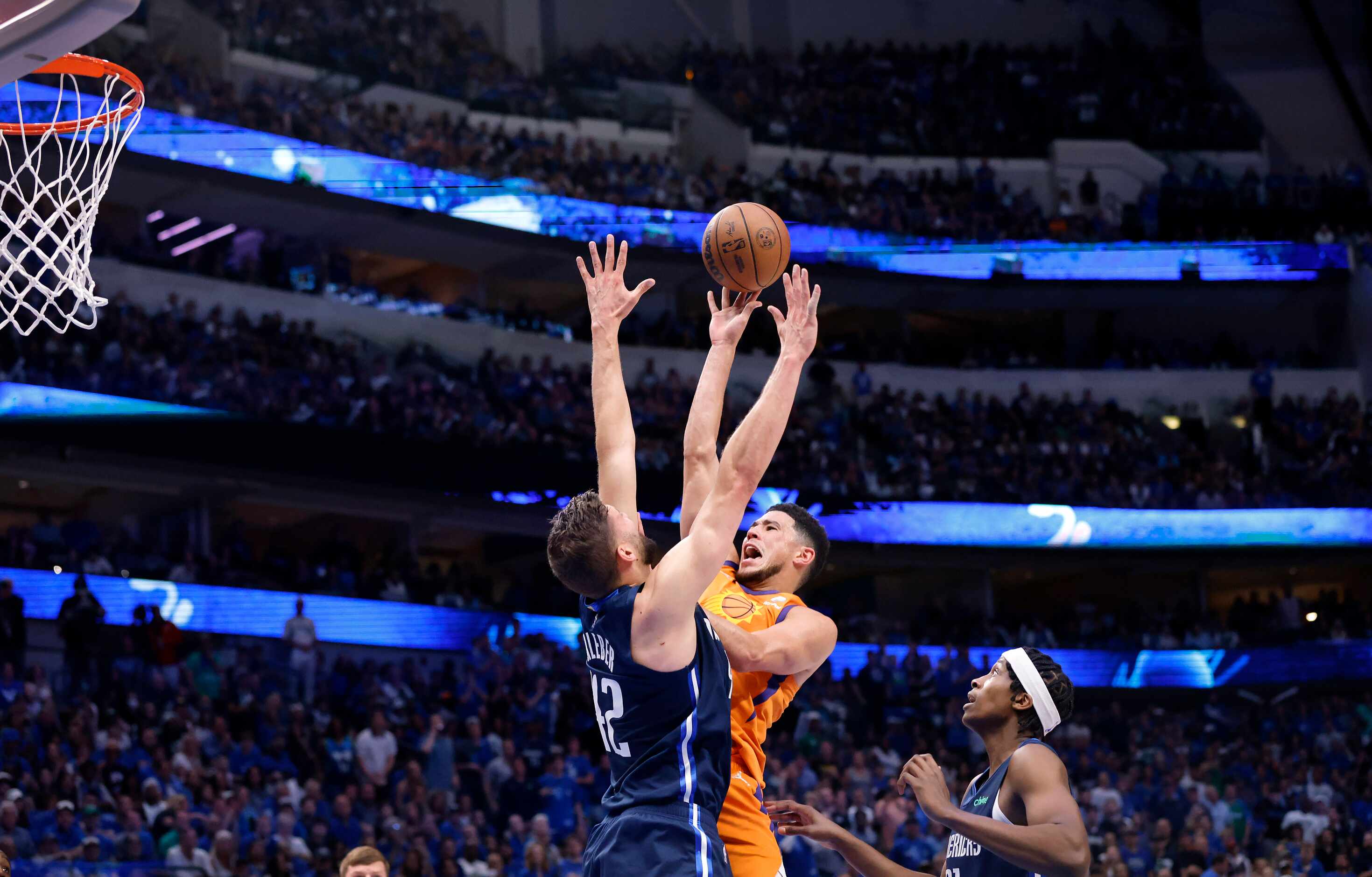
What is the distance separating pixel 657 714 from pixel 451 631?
14.4 metres

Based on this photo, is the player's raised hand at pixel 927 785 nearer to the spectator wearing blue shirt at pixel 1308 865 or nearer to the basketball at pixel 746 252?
the basketball at pixel 746 252

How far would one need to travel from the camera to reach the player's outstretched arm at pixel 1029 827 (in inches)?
146

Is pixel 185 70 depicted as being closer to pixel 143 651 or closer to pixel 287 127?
pixel 287 127

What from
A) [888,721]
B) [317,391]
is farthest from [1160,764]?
[317,391]

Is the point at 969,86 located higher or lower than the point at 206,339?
higher

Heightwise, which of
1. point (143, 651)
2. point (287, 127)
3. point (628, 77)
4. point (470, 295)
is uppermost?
point (628, 77)

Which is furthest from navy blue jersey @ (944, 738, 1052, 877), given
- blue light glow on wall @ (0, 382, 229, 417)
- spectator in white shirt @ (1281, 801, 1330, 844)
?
blue light glow on wall @ (0, 382, 229, 417)

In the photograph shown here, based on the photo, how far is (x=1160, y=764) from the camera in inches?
684

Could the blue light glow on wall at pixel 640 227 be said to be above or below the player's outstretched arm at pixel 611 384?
above

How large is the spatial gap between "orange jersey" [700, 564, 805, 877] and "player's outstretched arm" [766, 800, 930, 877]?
2.2 inches

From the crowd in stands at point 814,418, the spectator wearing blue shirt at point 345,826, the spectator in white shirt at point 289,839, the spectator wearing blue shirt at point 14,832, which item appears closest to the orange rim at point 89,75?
the spectator wearing blue shirt at point 14,832

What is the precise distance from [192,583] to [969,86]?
20.2 m

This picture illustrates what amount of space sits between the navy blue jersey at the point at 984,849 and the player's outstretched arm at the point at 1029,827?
0.12 m

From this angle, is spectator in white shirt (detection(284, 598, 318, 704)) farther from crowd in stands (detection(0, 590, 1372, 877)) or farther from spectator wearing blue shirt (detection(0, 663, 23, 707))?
spectator wearing blue shirt (detection(0, 663, 23, 707))
